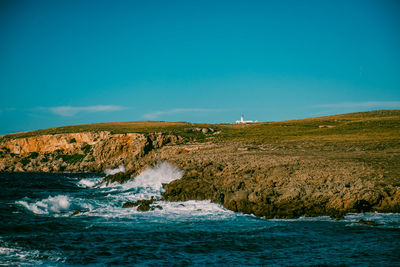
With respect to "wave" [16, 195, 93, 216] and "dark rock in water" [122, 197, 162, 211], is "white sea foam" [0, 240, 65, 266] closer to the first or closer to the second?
"wave" [16, 195, 93, 216]

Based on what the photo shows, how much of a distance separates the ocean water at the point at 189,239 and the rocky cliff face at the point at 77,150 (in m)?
41.9

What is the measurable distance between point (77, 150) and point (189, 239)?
73517mm

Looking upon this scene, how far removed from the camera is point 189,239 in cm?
1589

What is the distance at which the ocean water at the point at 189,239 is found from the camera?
12.9 metres

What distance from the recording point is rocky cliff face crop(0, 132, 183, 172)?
67812 millimetres

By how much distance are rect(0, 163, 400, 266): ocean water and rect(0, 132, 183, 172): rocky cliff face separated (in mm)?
41898

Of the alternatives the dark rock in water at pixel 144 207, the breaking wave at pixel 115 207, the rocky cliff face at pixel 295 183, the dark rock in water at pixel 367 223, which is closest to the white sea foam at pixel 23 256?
the breaking wave at pixel 115 207

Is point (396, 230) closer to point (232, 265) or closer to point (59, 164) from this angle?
point (232, 265)

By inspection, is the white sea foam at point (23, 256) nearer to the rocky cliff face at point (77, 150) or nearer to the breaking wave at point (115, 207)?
the breaking wave at point (115, 207)

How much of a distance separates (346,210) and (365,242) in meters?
6.13

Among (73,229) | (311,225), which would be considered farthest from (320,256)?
(73,229)

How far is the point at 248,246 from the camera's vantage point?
14578mm

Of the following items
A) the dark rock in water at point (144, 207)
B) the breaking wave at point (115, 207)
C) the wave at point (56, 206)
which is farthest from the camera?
the wave at point (56, 206)

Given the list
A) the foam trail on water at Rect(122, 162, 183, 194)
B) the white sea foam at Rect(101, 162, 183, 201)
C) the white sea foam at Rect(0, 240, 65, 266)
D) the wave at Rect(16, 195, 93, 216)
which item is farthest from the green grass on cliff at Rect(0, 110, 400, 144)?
the white sea foam at Rect(0, 240, 65, 266)
